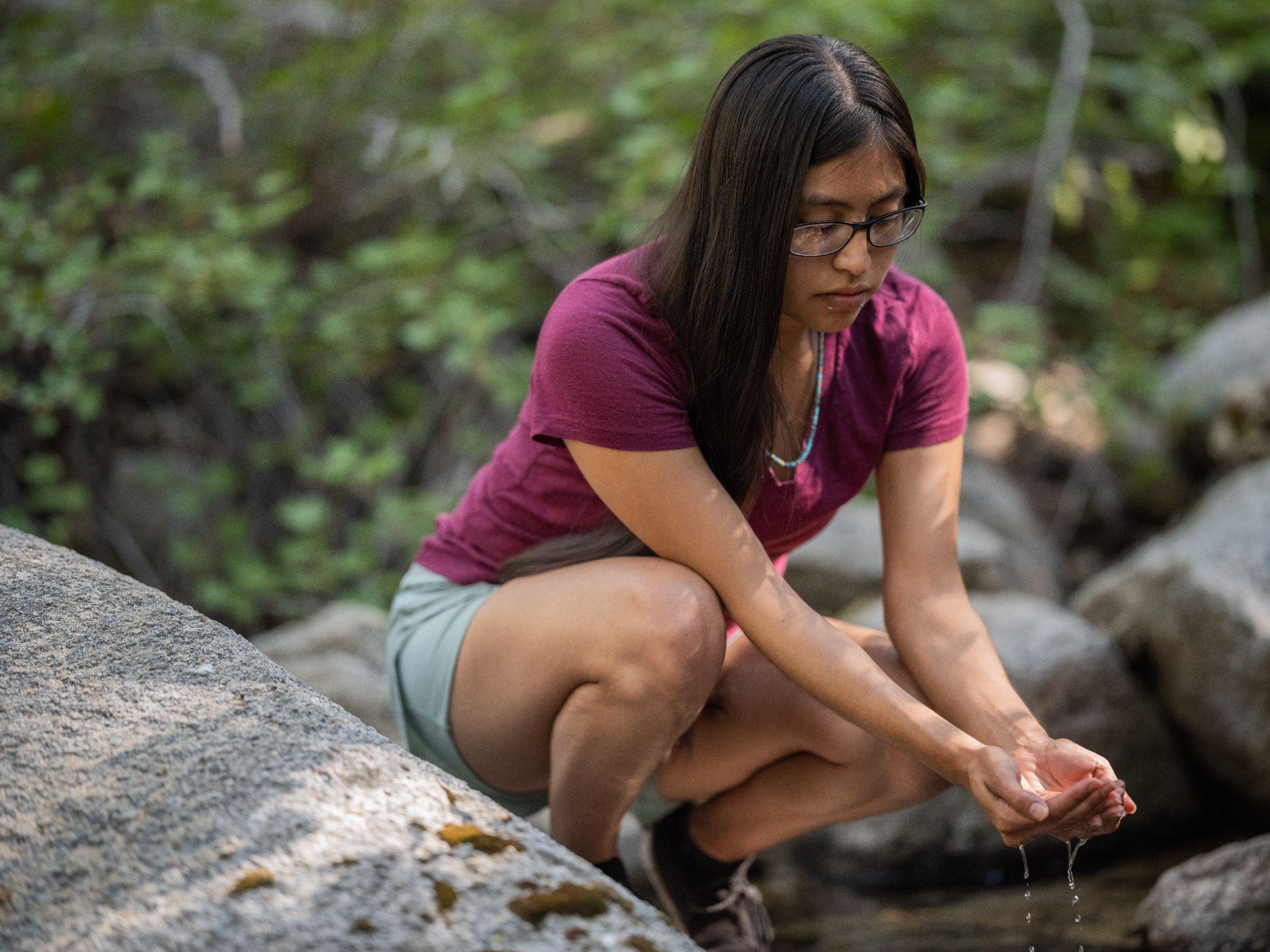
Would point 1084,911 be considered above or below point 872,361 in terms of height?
below

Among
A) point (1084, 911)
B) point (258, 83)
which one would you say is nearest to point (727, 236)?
point (1084, 911)

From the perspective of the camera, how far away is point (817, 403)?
2.05m

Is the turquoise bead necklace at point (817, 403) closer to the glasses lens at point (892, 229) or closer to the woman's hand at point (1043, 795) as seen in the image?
the glasses lens at point (892, 229)

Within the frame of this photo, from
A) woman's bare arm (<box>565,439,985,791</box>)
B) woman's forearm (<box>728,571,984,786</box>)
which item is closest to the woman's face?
woman's bare arm (<box>565,439,985,791</box>)

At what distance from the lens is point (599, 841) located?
76.6 inches

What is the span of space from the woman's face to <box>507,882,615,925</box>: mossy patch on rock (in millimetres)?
952

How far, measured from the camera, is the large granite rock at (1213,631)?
264 centimetres

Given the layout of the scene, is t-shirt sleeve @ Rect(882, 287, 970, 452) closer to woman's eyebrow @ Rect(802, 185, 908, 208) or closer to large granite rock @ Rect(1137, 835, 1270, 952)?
woman's eyebrow @ Rect(802, 185, 908, 208)

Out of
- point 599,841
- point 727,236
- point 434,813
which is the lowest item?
point 599,841

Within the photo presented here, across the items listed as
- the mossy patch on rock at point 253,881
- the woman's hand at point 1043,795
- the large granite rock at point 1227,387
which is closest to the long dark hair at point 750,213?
the woman's hand at point 1043,795

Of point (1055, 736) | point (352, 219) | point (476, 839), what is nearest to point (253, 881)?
point (476, 839)

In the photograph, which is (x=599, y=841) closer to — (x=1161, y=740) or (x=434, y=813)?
(x=434, y=813)

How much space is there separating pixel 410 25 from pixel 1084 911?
160 inches

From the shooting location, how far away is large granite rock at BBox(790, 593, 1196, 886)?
2.74 meters
